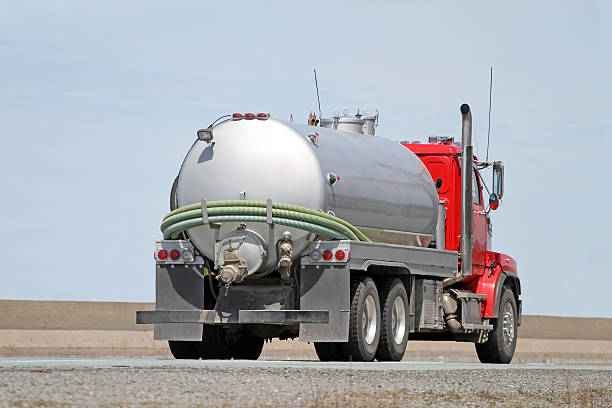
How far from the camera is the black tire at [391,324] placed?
65.2 feet

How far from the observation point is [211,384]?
1269cm

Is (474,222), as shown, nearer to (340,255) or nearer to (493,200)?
(493,200)

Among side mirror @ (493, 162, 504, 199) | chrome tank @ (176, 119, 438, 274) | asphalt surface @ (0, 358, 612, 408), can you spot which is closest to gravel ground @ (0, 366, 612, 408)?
asphalt surface @ (0, 358, 612, 408)

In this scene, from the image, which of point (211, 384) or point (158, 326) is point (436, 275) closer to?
point (158, 326)

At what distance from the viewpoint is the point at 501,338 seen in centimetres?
2394

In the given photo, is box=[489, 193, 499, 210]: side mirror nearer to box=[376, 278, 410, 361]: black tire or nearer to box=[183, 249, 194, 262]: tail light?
box=[376, 278, 410, 361]: black tire

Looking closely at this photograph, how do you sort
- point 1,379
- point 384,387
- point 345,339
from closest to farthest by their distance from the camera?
point 1,379, point 384,387, point 345,339

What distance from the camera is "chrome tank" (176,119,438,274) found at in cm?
1892

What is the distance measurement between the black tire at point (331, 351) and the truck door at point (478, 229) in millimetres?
4526

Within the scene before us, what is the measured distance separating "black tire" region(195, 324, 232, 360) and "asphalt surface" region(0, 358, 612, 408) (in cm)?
406

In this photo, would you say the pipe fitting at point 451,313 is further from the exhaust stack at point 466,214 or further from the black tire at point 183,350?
the black tire at point 183,350

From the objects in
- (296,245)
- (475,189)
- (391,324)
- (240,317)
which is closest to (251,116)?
(296,245)

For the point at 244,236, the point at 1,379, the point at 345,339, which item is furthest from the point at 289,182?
the point at 1,379

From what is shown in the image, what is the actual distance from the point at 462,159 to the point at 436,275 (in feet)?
7.56
